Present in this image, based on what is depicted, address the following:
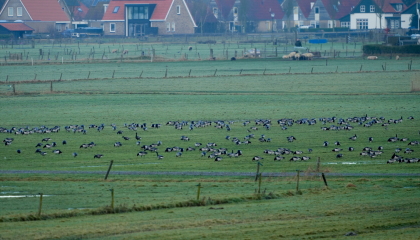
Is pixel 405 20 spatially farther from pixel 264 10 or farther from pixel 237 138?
pixel 237 138

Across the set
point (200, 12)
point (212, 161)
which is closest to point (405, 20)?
point (200, 12)

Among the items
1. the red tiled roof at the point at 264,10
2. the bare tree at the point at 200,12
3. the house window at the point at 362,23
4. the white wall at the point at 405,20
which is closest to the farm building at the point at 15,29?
the bare tree at the point at 200,12

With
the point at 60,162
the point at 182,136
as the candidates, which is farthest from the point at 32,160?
the point at 182,136

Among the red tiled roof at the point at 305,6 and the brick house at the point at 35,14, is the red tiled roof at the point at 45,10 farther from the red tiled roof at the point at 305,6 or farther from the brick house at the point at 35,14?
the red tiled roof at the point at 305,6

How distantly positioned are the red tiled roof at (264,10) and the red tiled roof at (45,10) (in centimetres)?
5957

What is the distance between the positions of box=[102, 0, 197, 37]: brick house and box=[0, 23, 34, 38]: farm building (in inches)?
862

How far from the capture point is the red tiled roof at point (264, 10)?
191 m

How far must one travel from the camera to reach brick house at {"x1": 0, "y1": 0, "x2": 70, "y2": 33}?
541 ft

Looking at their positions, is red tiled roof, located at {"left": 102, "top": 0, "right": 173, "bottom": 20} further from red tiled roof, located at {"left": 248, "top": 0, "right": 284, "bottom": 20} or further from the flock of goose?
the flock of goose

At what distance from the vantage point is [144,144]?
125ft

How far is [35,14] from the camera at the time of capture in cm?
16650

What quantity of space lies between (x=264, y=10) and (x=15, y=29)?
7979cm

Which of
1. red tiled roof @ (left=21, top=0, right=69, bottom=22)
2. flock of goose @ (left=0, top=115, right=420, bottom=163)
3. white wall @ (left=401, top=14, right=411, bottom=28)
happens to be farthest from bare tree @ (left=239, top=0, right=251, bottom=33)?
flock of goose @ (left=0, top=115, right=420, bottom=163)

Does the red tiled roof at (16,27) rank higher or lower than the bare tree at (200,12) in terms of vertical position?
lower
